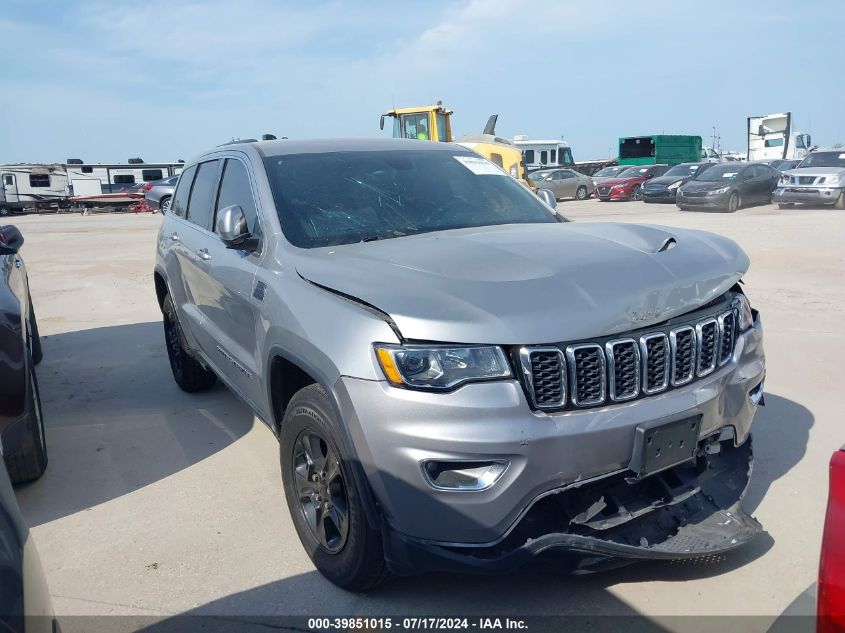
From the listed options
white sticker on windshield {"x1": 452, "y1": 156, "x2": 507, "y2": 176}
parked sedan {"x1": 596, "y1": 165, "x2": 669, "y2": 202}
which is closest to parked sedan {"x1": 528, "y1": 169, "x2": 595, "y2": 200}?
parked sedan {"x1": 596, "y1": 165, "x2": 669, "y2": 202}

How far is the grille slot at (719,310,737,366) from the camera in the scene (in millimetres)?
2980

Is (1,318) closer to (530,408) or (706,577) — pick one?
(530,408)

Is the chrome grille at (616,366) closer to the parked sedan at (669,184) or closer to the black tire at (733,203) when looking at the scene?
the black tire at (733,203)

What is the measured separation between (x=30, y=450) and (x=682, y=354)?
3367 millimetres

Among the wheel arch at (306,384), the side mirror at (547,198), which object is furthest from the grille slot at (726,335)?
the side mirror at (547,198)

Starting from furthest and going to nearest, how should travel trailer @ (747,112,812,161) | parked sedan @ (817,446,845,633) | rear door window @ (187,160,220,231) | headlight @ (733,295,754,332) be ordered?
1. travel trailer @ (747,112,812,161)
2. rear door window @ (187,160,220,231)
3. headlight @ (733,295,754,332)
4. parked sedan @ (817,446,845,633)

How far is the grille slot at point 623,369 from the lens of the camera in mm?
2574

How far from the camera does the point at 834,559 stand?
1.63 metres

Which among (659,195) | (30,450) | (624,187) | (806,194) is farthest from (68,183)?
(30,450)

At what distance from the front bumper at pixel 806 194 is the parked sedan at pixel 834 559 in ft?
67.9

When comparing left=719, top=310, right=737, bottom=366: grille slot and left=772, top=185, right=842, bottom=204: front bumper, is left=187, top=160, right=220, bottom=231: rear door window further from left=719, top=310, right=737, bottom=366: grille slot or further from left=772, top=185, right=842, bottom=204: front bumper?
left=772, top=185, right=842, bottom=204: front bumper

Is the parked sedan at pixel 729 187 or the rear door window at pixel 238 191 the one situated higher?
the rear door window at pixel 238 191

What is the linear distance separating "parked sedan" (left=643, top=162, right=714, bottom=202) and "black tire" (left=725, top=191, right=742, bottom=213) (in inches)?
127

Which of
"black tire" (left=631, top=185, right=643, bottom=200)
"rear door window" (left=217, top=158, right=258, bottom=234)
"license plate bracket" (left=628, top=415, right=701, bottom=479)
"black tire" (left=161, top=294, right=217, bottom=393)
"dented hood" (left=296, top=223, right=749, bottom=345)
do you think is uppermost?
"rear door window" (left=217, top=158, right=258, bottom=234)
